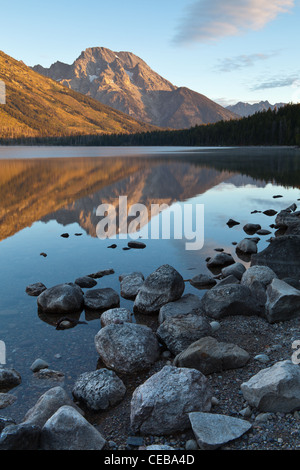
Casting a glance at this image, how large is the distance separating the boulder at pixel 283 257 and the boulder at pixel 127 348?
21.5 feet

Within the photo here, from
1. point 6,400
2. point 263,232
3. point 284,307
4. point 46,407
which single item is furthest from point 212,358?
point 263,232

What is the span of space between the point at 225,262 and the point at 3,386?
10.4m

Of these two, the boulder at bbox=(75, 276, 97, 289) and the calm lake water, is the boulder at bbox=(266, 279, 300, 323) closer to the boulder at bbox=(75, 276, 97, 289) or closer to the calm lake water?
the calm lake water

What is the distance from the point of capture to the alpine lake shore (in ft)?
19.0

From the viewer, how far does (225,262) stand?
15703mm

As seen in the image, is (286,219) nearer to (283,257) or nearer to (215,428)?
(283,257)

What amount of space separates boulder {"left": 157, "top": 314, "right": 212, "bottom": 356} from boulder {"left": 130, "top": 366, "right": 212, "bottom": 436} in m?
2.35

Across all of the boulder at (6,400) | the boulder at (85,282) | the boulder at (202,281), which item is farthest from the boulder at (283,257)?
the boulder at (6,400)

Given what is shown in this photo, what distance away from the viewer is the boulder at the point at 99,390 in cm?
719

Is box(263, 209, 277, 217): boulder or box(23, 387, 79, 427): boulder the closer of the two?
box(23, 387, 79, 427): boulder

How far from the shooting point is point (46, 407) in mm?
6555

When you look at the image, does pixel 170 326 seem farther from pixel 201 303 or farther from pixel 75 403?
pixel 75 403

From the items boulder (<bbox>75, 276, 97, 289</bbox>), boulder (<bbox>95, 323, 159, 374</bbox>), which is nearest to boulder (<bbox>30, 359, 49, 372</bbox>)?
boulder (<bbox>95, 323, 159, 374</bbox>)

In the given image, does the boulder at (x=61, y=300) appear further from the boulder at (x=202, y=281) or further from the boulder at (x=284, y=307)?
the boulder at (x=284, y=307)
